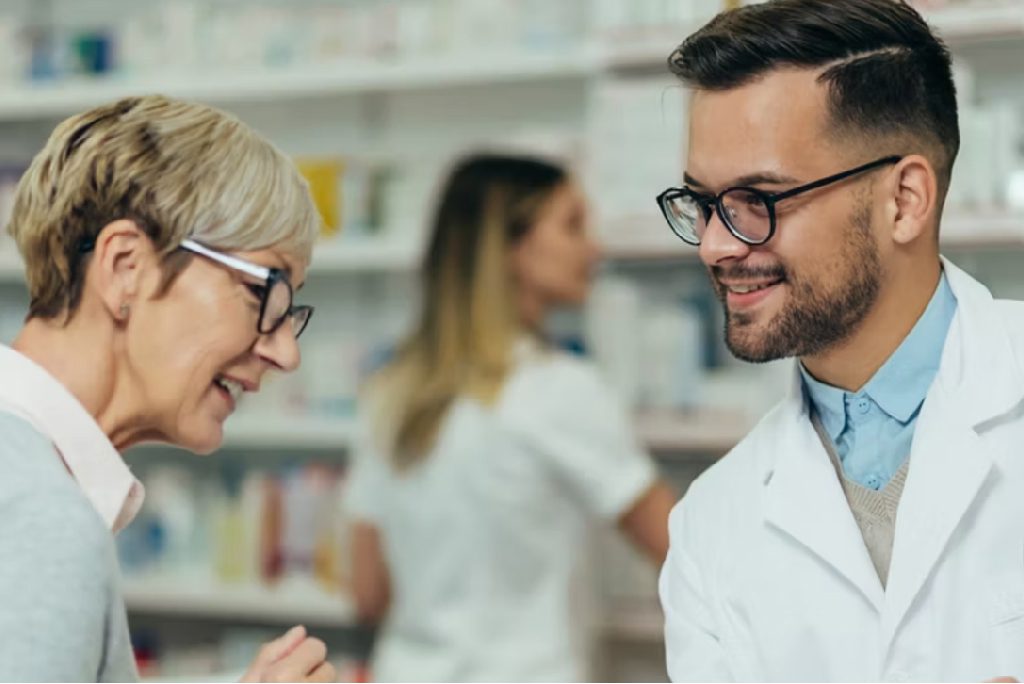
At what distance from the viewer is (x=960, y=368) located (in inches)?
51.2

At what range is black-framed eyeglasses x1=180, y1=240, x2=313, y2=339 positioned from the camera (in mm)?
1356

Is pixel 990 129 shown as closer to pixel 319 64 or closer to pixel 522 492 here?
pixel 522 492

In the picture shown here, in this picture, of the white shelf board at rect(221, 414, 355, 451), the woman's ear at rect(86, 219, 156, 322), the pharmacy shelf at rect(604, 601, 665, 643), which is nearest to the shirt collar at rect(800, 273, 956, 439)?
the woman's ear at rect(86, 219, 156, 322)

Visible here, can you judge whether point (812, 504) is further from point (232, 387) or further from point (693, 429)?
point (693, 429)

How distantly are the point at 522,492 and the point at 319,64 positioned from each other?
5.22ft

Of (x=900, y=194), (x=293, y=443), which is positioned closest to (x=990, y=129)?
(x=900, y=194)

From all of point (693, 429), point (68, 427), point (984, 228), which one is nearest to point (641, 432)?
point (693, 429)

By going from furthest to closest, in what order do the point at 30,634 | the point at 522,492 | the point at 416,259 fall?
the point at 416,259
the point at 522,492
the point at 30,634

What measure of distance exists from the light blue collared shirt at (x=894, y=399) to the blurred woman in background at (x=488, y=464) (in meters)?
1.12

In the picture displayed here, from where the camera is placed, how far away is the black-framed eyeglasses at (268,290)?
1.36 meters

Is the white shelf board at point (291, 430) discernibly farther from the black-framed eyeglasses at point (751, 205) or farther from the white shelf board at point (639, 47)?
the black-framed eyeglasses at point (751, 205)

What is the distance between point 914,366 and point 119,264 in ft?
2.73

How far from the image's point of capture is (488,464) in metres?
2.47

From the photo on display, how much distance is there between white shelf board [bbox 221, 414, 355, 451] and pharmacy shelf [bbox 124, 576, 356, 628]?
1.37 feet
